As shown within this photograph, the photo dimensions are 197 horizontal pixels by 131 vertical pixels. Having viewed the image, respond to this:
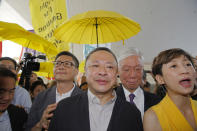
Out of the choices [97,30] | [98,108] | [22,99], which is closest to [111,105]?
[98,108]

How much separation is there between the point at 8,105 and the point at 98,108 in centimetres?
76

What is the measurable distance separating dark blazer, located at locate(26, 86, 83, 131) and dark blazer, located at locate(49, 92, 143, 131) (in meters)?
0.49

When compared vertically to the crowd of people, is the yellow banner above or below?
above

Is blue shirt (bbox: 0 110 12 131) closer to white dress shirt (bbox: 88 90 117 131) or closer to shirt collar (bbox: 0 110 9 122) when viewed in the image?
shirt collar (bbox: 0 110 9 122)

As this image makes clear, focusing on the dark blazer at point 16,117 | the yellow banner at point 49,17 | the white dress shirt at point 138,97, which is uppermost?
the yellow banner at point 49,17

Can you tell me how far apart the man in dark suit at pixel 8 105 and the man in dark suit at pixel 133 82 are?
105 centimetres

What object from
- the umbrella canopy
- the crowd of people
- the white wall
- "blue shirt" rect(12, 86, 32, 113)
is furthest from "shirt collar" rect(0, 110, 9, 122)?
the white wall

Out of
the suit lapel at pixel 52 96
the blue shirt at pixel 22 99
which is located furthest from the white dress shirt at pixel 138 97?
the blue shirt at pixel 22 99

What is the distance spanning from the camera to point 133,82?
171 centimetres

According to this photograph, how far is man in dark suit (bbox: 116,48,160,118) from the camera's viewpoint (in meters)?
1.67

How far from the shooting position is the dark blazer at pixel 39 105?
1579 mm

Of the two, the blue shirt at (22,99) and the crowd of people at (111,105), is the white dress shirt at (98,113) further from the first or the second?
the blue shirt at (22,99)

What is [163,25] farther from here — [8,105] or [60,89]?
[8,105]

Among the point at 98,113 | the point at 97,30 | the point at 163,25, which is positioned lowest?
the point at 98,113
